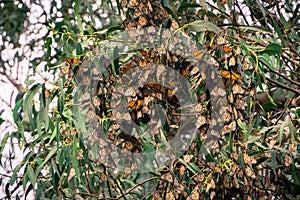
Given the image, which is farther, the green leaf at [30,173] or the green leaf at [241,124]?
Result: the green leaf at [30,173]

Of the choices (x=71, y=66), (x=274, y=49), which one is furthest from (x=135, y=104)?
(x=274, y=49)

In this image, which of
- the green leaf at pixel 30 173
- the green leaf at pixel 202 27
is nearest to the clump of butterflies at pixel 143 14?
the green leaf at pixel 202 27

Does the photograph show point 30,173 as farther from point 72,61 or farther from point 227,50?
point 227,50

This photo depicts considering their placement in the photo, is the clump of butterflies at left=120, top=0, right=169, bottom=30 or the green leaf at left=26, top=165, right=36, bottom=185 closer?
the clump of butterflies at left=120, top=0, right=169, bottom=30

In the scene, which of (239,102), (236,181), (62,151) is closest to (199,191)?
(236,181)

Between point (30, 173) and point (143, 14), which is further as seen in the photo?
point (30, 173)

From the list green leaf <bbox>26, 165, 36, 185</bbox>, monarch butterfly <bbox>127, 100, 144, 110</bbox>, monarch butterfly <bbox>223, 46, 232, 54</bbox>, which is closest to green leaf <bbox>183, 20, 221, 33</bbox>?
monarch butterfly <bbox>223, 46, 232, 54</bbox>

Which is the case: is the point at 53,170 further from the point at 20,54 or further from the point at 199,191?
the point at 20,54

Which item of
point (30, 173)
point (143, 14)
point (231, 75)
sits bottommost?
point (30, 173)

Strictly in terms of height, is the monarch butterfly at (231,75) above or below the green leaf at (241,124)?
above

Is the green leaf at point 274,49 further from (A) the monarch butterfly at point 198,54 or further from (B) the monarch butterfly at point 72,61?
(B) the monarch butterfly at point 72,61

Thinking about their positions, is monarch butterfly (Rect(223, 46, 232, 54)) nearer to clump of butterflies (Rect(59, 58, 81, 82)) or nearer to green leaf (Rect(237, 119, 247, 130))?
green leaf (Rect(237, 119, 247, 130))

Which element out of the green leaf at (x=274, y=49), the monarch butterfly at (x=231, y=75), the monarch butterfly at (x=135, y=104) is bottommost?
the monarch butterfly at (x=135, y=104)

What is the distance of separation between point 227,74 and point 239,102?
0.06 meters
